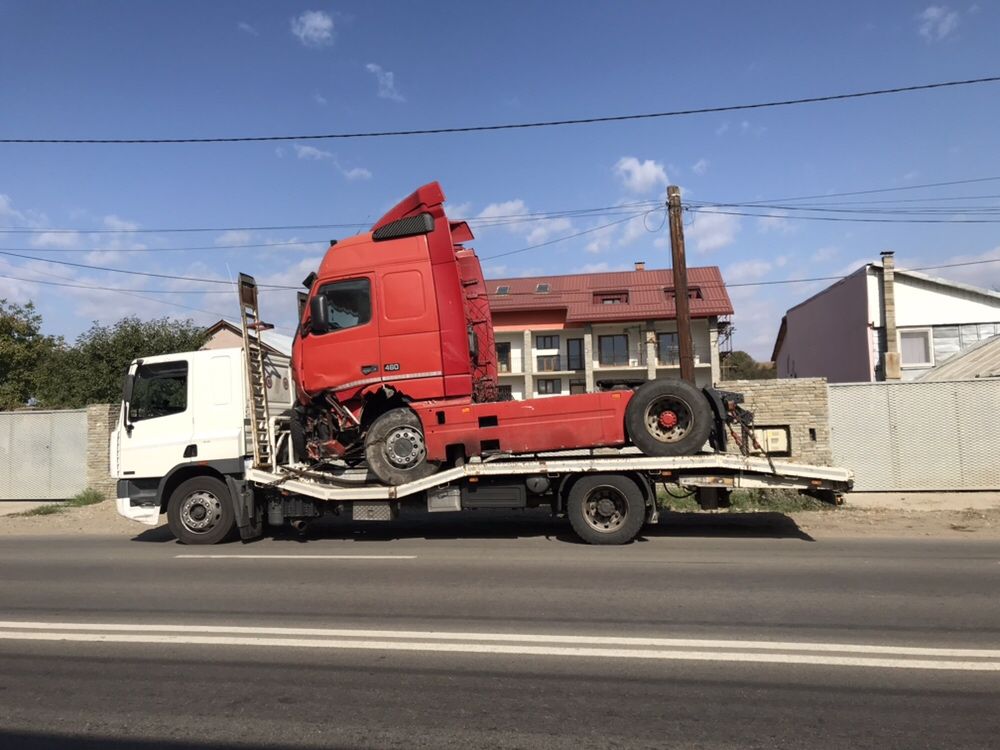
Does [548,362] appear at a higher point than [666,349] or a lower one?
lower

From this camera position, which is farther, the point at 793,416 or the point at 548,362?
the point at 548,362

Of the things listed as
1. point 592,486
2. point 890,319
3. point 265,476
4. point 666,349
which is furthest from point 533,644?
point 666,349

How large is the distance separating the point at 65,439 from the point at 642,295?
35.4m

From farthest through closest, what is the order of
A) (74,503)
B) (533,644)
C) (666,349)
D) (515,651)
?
1. (666,349)
2. (74,503)
3. (533,644)
4. (515,651)

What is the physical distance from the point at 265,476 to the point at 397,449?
1.88 meters

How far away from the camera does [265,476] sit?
9.72m

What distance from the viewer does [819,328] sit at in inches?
1419

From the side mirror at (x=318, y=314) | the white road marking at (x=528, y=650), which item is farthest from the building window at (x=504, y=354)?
the white road marking at (x=528, y=650)

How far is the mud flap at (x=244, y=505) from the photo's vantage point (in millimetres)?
9867

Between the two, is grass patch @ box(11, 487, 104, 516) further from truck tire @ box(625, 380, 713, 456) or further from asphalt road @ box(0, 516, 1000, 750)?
truck tire @ box(625, 380, 713, 456)

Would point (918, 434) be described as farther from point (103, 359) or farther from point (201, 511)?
point (103, 359)

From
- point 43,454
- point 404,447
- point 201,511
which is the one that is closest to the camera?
point 404,447

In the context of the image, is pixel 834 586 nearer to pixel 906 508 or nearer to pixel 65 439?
pixel 906 508

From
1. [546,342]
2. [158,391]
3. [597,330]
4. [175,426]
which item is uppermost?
[597,330]
